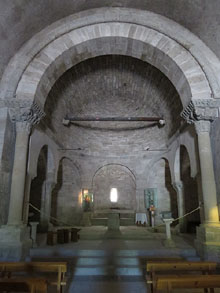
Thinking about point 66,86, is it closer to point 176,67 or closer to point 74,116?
point 74,116

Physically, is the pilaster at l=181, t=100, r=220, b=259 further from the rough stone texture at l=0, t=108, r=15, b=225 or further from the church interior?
the rough stone texture at l=0, t=108, r=15, b=225

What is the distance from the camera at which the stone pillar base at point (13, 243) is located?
5785 millimetres

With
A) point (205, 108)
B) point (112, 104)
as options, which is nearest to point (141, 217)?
point (112, 104)

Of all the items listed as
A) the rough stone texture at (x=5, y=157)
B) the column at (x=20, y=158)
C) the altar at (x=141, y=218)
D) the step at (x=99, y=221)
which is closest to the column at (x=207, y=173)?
the column at (x=20, y=158)

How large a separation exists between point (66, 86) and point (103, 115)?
4235 mm

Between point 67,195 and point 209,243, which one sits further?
point 67,195

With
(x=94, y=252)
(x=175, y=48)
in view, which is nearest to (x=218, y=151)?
(x=175, y=48)

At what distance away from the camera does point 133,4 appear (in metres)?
7.59

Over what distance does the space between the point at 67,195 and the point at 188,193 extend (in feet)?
24.3

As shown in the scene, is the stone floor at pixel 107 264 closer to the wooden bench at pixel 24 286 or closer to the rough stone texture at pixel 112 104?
the wooden bench at pixel 24 286

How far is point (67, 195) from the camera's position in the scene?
46.5ft

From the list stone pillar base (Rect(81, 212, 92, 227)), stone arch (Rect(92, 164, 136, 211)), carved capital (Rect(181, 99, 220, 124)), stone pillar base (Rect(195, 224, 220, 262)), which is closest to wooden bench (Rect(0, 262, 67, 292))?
stone pillar base (Rect(195, 224, 220, 262))

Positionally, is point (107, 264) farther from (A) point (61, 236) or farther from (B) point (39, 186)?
(B) point (39, 186)

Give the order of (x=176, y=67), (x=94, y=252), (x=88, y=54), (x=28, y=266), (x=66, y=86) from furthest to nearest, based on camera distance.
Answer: (x=66, y=86), (x=88, y=54), (x=176, y=67), (x=94, y=252), (x=28, y=266)
